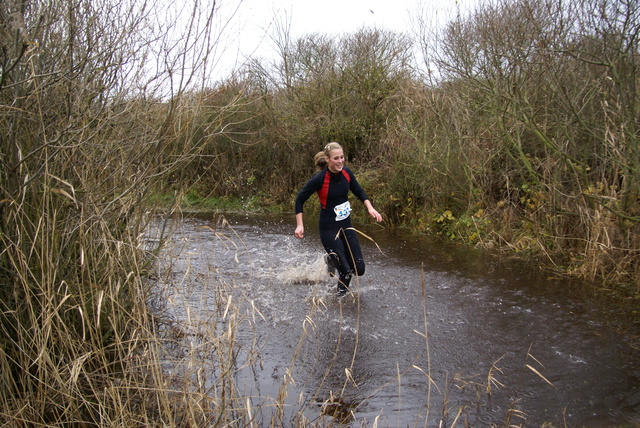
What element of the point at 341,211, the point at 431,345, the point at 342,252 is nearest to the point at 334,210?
the point at 341,211

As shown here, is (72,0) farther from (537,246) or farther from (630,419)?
(537,246)

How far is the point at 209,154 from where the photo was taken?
9.76 meters

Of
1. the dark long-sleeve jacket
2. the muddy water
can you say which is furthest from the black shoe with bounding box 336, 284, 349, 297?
the dark long-sleeve jacket

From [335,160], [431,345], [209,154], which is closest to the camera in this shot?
[431,345]

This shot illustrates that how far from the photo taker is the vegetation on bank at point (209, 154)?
10.9 feet

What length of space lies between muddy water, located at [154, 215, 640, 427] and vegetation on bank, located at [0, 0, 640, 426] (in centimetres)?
59

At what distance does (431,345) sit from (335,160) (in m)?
2.45

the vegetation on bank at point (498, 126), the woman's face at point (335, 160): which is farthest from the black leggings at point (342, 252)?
the vegetation on bank at point (498, 126)

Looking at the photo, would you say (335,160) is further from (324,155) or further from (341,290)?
(341,290)

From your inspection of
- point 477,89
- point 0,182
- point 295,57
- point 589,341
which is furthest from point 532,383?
point 295,57

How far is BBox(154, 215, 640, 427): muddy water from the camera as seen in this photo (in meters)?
3.86

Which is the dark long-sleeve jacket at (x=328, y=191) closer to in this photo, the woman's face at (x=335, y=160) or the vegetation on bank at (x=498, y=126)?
the woman's face at (x=335, y=160)

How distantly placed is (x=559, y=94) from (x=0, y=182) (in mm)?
7039

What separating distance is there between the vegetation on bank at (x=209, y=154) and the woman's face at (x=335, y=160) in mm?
1435
